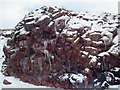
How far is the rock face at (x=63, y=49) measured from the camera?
21.1 meters

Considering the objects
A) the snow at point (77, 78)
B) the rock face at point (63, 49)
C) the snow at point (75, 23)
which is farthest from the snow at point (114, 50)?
the snow at point (75, 23)

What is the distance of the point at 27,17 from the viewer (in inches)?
1003

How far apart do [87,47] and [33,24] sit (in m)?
6.29

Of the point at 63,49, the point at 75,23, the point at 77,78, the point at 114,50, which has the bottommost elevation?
the point at 77,78

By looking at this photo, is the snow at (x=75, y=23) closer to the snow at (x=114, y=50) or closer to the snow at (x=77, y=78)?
the snow at (x=114, y=50)

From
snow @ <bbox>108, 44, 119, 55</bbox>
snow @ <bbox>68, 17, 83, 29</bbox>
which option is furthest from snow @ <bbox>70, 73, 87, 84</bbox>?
snow @ <bbox>68, 17, 83, 29</bbox>

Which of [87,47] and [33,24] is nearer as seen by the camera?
[87,47]

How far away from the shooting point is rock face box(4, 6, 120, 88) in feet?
69.2

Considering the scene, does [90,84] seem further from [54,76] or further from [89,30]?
[89,30]

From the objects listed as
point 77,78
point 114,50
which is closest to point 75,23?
point 114,50

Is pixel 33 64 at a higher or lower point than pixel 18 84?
higher

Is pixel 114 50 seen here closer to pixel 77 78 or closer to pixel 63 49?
pixel 77 78

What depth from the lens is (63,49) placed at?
2231 centimetres

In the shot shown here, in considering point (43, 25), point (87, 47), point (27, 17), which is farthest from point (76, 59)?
point (27, 17)
